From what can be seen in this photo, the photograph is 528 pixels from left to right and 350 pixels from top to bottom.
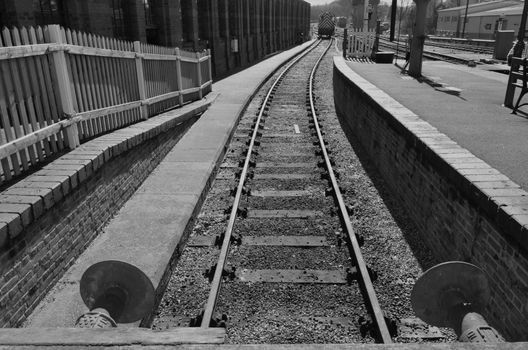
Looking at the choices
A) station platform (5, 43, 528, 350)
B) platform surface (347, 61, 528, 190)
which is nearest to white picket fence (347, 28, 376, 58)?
platform surface (347, 61, 528, 190)

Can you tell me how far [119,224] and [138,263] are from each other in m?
1.13

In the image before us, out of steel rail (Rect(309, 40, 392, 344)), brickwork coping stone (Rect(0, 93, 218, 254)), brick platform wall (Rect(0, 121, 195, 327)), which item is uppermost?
brickwork coping stone (Rect(0, 93, 218, 254))

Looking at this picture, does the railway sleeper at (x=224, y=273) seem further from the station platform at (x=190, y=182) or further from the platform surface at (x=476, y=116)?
the platform surface at (x=476, y=116)

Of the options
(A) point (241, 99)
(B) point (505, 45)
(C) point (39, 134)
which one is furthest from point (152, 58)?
(B) point (505, 45)

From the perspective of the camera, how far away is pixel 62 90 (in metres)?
5.23

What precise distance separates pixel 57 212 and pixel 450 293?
11.8ft

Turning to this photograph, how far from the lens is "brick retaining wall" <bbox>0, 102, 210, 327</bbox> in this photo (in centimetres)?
355

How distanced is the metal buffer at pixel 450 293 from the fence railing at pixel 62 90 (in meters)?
3.90

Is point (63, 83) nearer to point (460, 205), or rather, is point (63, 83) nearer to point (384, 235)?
point (384, 235)

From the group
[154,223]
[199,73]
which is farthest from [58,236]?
[199,73]

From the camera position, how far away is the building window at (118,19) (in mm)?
12695

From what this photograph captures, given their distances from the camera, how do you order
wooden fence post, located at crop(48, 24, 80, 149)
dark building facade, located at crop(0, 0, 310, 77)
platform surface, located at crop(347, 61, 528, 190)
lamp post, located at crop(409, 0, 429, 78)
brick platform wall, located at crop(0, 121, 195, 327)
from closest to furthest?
brick platform wall, located at crop(0, 121, 195, 327) → wooden fence post, located at crop(48, 24, 80, 149) → platform surface, located at crop(347, 61, 528, 190) → dark building facade, located at crop(0, 0, 310, 77) → lamp post, located at crop(409, 0, 429, 78)

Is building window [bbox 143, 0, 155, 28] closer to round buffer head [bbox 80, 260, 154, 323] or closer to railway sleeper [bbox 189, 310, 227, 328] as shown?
railway sleeper [bbox 189, 310, 227, 328]

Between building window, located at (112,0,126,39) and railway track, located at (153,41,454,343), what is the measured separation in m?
7.11
